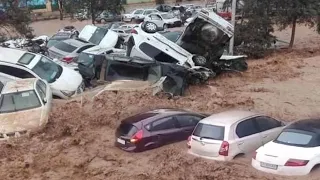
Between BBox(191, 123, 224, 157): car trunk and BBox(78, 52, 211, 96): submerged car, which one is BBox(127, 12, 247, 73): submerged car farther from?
BBox(191, 123, 224, 157): car trunk

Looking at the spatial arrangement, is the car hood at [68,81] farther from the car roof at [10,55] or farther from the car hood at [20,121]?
the car hood at [20,121]

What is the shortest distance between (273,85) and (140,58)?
5420 mm

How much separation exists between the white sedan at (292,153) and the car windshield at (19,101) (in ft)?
21.8

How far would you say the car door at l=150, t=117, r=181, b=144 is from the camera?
12664 millimetres

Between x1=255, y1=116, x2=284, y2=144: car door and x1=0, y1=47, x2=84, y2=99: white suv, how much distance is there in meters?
7.45

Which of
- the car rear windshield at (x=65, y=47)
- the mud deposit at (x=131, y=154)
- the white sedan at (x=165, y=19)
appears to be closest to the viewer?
the mud deposit at (x=131, y=154)

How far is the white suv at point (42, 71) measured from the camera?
17.9 m

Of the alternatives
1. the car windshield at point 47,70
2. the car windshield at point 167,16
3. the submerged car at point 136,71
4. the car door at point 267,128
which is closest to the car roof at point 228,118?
the car door at point 267,128

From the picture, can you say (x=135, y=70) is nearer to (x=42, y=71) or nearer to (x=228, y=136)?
(x=42, y=71)

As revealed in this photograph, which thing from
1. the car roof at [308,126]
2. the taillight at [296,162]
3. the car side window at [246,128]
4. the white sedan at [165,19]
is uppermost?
the car roof at [308,126]

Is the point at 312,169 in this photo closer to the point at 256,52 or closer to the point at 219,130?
the point at 219,130

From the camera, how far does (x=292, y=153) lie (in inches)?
424

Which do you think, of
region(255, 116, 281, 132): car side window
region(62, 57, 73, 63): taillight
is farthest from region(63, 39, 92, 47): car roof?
region(255, 116, 281, 132): car side window

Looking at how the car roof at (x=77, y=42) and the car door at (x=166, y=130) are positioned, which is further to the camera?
the car roof at (x=77, y=42)
